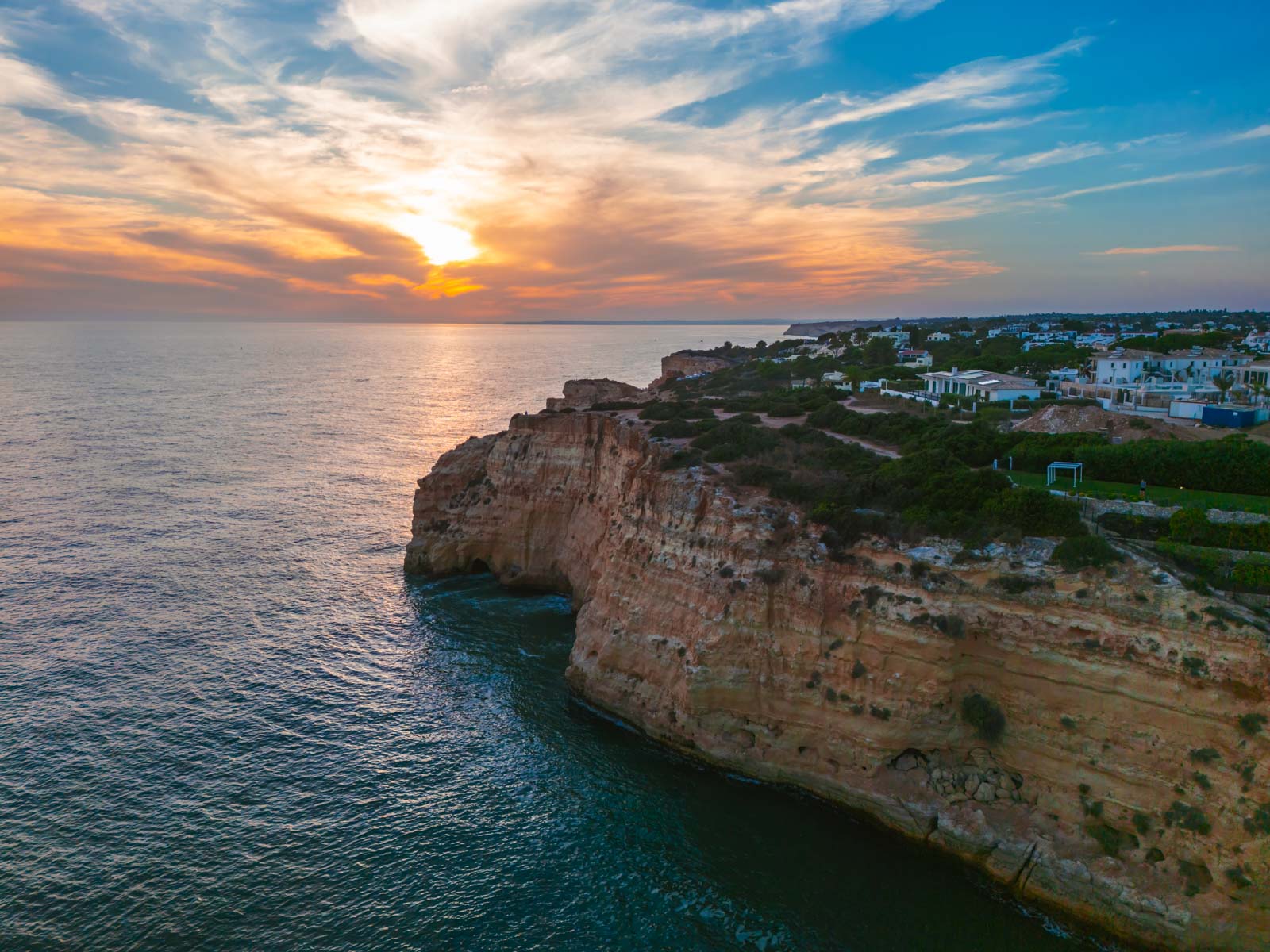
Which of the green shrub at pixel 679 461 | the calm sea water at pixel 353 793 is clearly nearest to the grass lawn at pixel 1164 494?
the green shrub at pixel 679 461

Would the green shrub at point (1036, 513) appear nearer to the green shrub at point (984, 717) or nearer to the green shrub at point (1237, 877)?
the green shrub at point (984, 717)

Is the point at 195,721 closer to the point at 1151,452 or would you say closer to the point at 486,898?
the point at 486,898

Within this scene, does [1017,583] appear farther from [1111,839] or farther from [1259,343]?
[1259,343]

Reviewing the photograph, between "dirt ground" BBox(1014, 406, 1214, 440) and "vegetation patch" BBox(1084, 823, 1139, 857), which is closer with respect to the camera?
"vegetation patch" BBox(1084, 823, 1139, 857)

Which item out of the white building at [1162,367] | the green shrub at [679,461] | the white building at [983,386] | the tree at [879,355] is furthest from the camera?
the tree at [879,355]

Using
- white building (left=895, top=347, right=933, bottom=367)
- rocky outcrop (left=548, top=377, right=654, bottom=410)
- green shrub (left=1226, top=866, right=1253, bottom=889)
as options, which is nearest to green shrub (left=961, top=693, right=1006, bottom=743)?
green shrub (left=1226, top=866, right=1253, bottom=889)

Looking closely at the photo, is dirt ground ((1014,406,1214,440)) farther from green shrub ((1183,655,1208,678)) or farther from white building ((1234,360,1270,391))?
green shrub ((1183,655,1208,678))
